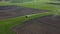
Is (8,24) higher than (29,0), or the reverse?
(8,24)

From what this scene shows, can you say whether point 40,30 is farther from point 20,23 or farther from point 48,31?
point 20,23

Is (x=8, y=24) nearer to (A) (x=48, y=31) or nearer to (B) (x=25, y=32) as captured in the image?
(B) (x=25, y=32)

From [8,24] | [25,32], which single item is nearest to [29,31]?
[25,32]

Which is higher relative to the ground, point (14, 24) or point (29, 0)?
point (14, 24)

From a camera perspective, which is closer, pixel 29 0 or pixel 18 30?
pixel 18 30

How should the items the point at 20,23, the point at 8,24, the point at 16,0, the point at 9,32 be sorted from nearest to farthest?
1. the point at 9,32
2. the point at 8,24
3. the point at 20,23
4. the point at 16,0

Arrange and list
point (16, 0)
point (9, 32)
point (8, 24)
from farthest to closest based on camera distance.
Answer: point (16, 0) → point (8, 24) → point (9, 32)

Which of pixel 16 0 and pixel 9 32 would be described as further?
pixel 16 0

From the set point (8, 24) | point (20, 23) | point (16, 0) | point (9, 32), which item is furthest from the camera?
point (16, 0)

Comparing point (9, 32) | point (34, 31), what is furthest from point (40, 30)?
point (9, 32)
